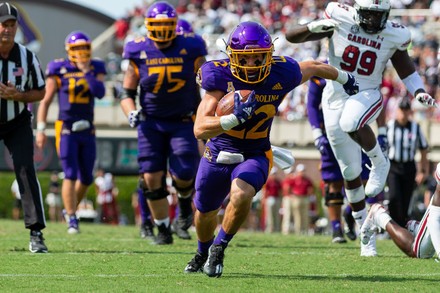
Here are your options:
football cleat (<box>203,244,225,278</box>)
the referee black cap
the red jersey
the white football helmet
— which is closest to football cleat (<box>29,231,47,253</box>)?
the referee black cap

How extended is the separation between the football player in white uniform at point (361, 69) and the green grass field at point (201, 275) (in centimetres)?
70

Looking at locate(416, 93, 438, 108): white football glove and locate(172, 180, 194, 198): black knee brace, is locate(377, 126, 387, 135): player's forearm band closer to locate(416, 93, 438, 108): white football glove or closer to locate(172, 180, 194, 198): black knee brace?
locate(416, 93, 438, 108): white football glove

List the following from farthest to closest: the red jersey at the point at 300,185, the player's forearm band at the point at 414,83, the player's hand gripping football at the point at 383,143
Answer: the red jersey at the point at 300,185
the player's hand gripping football at the point at 383,143
the player's forearm band at the point at 414,83

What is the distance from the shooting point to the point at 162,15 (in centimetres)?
957

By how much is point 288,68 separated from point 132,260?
198 centimetres

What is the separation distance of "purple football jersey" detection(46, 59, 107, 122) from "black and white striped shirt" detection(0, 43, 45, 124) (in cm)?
325

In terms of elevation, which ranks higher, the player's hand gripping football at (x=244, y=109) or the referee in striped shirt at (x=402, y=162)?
the player's hand gripping football at (x=244, y=109)

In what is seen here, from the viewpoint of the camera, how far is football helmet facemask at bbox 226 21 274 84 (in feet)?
21.8

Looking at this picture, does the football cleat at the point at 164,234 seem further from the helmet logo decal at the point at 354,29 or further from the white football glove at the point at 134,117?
the helmet logo decal at the point at 354,29

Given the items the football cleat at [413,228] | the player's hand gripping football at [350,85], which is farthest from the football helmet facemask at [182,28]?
the football cleat at [413,228]

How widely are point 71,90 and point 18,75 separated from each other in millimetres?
3415

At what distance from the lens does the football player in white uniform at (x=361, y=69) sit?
8773mm

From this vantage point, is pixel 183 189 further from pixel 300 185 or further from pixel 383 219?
pixel 300 185

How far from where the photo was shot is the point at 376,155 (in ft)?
29.2
